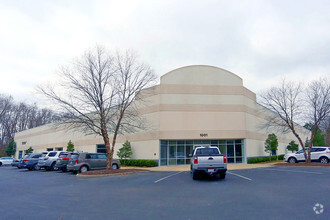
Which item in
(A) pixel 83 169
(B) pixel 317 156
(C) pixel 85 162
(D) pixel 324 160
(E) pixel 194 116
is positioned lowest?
(A) pixel 83 169

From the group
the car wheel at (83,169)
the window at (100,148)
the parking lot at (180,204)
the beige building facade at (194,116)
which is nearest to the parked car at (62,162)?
the car wheel at (83,169)

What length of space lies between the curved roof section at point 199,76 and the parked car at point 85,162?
38.0ft

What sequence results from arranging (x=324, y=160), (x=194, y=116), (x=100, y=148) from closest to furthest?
(x=324, y=160) → (x=194, y=116) → (x=100, y=148)

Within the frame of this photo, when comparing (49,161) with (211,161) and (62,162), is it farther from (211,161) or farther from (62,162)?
(211,161)

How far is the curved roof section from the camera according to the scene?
29312 millimetres

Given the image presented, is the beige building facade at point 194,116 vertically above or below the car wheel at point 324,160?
above

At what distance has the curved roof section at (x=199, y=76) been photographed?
96.2 ft

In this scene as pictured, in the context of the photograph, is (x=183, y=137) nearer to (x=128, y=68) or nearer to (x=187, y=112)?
(x=187, y=112)

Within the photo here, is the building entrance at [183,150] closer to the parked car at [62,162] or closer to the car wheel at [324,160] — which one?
the car wheel at [324,160]

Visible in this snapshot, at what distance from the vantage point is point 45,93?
20.4m

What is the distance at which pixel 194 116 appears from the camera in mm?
28844

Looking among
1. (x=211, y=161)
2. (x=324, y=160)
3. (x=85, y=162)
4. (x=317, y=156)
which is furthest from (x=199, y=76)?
(x=211, y=161)

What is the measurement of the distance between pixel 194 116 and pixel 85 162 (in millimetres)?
12999

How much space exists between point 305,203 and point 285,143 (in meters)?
41.2
